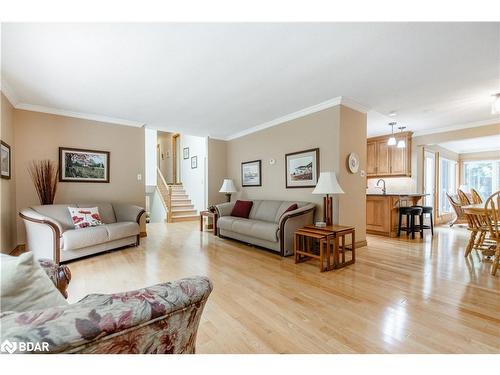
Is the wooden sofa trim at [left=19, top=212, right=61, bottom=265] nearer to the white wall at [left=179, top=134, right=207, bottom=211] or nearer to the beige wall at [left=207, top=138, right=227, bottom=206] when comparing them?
the beige wall at [left=207, top=138, right=227, bottom=206]

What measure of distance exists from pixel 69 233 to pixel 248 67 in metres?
3.07

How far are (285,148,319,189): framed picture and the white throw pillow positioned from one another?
3600mm

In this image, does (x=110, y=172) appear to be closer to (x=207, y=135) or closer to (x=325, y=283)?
(x=207, y=135)

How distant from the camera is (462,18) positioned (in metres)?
1.78

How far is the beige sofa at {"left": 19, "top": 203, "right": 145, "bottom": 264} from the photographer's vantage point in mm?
3021

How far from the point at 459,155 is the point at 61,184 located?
35.0 ft

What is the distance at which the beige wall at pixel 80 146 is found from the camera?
12.3 feet

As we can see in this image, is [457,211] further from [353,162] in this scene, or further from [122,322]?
[122,322]

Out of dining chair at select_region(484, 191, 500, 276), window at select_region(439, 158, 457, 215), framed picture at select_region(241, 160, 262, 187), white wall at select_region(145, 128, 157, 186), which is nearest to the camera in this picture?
dining chair at select_region(484, 191, 500, 276)

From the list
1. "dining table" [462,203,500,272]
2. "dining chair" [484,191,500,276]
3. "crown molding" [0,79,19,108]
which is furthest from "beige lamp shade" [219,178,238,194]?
"dining chair" [484,191,500,276]

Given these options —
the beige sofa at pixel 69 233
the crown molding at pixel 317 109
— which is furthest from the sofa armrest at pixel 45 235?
the crown molding at pixel 317 109

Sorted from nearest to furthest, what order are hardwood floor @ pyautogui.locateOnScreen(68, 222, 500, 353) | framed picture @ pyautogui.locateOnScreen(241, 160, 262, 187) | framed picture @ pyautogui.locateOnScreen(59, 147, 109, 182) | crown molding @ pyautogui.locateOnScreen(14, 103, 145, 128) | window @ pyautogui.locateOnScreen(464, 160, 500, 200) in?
hardwood floor @ pyautogui.locateOnScreen(68, 222, 500, 353), crown molding @ pyautogui.locateOnScreen(14, 103, 145, 128), framed picture @ pyautogui.locateOnScreen(59, 147, 109, 182), framed picture @ pyautogui.locateOnScreen(241, 160, 262, 187), window @ pyautogui.locateOnScreen(464, 160, 500, 200)
